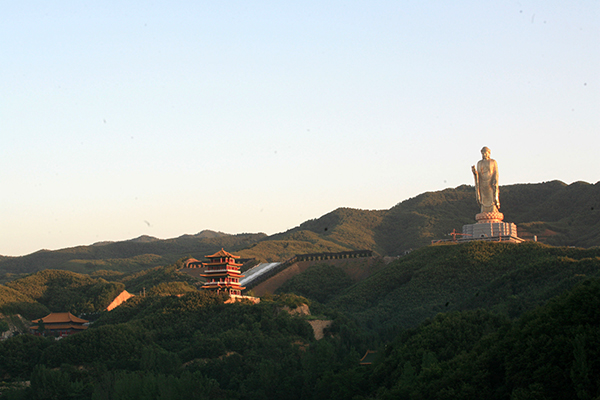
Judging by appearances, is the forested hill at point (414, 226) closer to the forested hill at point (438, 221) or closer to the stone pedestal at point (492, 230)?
the forested hill at point (438, 221)

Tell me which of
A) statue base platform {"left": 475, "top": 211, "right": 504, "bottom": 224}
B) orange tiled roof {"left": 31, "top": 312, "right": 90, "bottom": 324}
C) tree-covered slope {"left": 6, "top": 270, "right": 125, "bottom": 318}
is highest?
statue base platform {"left": 475, "top": 211, "right": 504, "bottom": 224}

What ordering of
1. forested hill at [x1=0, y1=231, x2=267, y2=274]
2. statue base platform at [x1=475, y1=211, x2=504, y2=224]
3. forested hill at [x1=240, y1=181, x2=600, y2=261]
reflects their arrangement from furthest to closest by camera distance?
forested hill at [x1=0, y1=231, x2=267, y2=274] → forested hill at [x1=240, y1=181, x2=600, y2=261] → statue base platform at [x1=475, y1=211, x2=504, y2=224]

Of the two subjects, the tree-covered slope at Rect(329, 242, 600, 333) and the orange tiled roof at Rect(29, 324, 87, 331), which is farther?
the orange tiled roof at Rect(29, 324, 87, 331)

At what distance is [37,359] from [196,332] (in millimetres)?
9487

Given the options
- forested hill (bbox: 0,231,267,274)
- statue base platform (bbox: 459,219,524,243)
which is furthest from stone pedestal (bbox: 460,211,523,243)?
forested hill (bbox: 0,231,267,274)

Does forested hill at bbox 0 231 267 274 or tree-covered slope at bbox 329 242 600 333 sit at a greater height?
forested hill at bbox 0 231 267 274

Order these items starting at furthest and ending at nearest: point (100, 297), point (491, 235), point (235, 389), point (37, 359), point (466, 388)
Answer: point (100, 297), point (491, 235), point (37, 359), point (235, 389), point (466, 388)

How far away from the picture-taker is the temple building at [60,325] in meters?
62.1

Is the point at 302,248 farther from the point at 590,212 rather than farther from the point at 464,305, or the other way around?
the point at 464,305

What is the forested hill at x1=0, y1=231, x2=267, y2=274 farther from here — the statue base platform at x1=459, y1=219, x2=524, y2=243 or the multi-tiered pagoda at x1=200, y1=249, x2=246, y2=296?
the statue base platform at x1=459, y1=219, x2=524, y2=243

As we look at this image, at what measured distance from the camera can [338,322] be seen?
51.9 m

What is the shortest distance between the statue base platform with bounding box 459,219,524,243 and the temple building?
3199 centimetres

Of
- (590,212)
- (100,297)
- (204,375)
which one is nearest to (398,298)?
(204,375)

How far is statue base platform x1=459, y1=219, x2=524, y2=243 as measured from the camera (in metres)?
62.9
